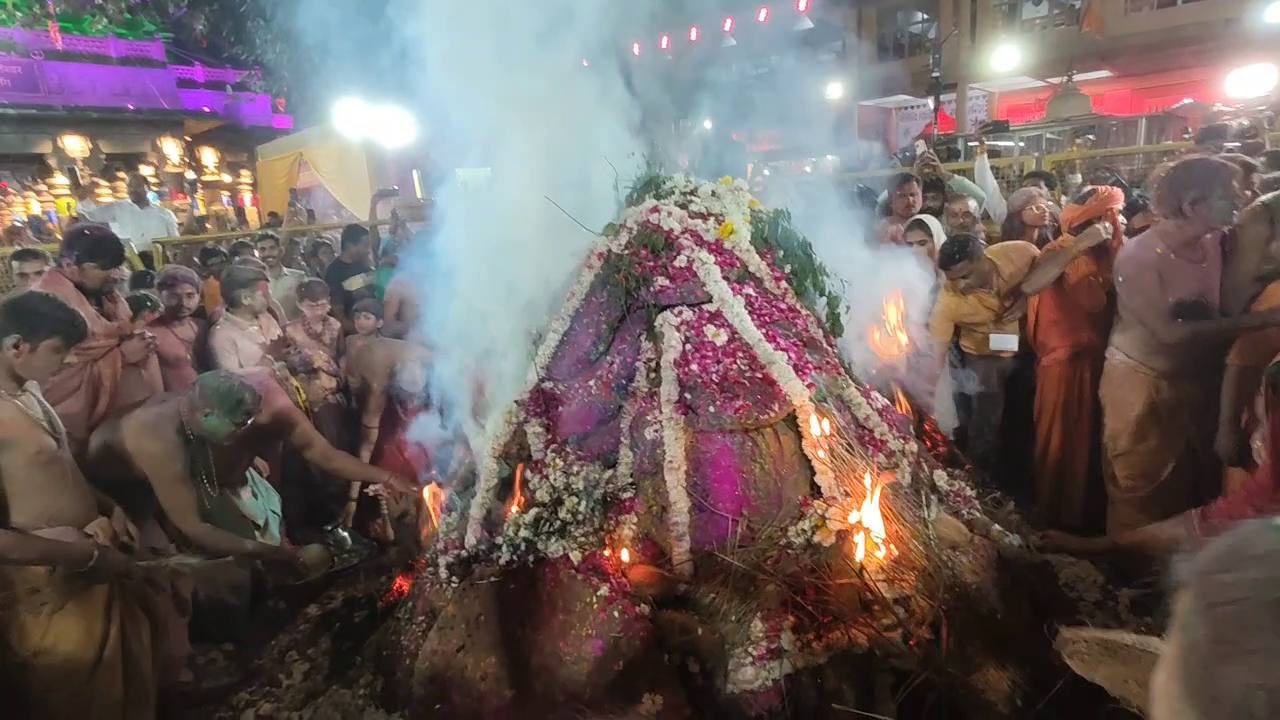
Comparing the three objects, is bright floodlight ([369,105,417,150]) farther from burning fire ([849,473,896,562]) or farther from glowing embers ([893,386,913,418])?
burning fire ([849,473,896,562])

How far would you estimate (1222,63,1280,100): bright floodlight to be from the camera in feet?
45.4

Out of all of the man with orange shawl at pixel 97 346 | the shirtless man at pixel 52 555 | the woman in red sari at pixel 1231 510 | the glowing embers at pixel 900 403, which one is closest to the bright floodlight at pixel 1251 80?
the woman in red sari at pixel 1231 510

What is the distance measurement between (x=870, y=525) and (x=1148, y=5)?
61.2ft

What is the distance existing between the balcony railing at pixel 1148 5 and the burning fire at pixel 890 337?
1649 centimetres

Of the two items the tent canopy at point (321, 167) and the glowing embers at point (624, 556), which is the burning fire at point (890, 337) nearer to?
the glowing embers at point (624, 556)

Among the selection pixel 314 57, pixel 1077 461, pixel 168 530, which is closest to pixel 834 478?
pixel 1077 461

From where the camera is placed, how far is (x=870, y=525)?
9.48 feet

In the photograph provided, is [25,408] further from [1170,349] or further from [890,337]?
[1170,349]

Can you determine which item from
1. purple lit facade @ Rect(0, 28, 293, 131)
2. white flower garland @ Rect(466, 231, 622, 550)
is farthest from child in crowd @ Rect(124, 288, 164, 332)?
purple lit facade @ Rect(0, 28, 293, 131)

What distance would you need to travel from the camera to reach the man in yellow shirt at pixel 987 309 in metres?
4.16

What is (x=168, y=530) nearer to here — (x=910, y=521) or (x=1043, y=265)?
(x=910, y=521)

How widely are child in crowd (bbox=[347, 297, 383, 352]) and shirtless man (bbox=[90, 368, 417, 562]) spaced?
0.71 m

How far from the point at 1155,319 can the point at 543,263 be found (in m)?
3.03

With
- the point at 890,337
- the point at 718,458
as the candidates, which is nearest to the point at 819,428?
the point at 718,458
